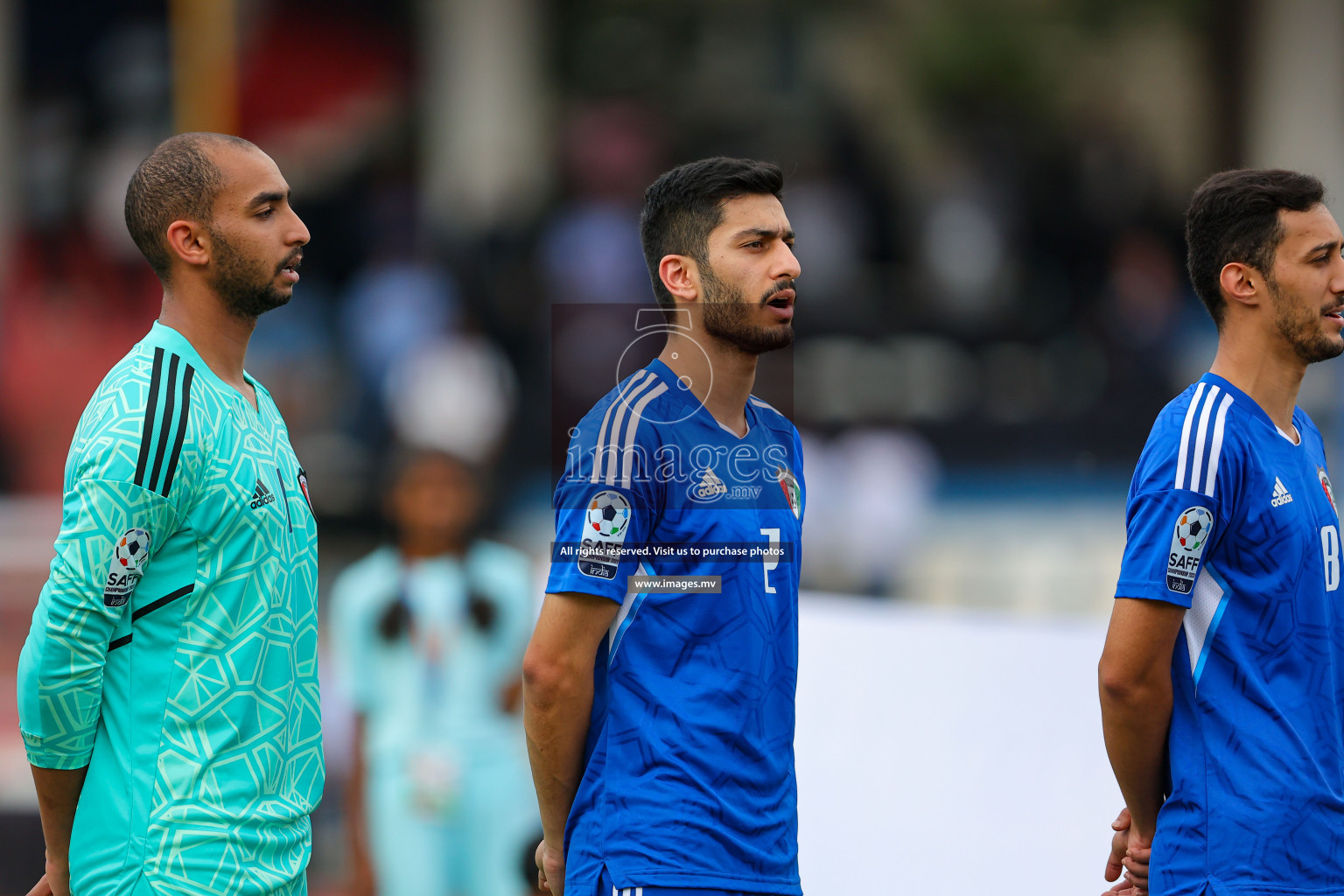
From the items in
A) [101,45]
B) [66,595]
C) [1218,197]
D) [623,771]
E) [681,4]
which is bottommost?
[623,771]

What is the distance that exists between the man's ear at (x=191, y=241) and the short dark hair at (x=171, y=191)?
0.01 metres

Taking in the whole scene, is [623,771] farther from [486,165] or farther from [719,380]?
[486,165]

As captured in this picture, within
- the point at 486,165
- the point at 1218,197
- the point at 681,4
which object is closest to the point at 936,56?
the point at 681,4

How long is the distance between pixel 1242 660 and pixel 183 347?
217 centimetres

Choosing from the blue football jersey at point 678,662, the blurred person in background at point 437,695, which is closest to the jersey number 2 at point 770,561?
the blue football jersey at point 678,662

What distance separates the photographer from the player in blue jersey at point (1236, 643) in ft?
9.53

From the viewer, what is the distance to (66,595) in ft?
8.81

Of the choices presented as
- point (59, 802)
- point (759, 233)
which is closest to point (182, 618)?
point (59, 802)

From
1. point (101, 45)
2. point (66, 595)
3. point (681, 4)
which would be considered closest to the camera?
point (66, 595)

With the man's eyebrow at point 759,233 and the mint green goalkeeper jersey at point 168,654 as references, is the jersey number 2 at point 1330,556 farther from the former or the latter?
the mint green goalkeeper jersey at point 168,654

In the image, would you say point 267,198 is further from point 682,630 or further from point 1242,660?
point 1242,660

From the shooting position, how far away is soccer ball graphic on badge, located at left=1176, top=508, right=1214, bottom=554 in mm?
2963

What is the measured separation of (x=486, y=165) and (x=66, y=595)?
A: 10.8 m

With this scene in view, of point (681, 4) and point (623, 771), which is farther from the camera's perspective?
point (681, 4)
